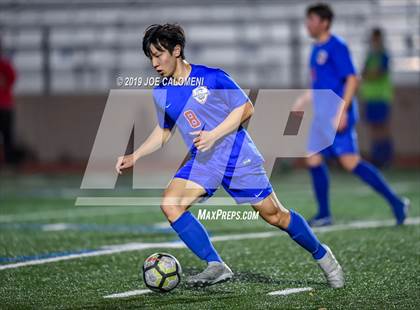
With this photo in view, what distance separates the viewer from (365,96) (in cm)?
1555

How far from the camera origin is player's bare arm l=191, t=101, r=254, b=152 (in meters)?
5.21

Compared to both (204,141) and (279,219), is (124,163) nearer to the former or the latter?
(204,141)

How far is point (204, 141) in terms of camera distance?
5207 millimetres

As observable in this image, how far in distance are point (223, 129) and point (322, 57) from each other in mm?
3476

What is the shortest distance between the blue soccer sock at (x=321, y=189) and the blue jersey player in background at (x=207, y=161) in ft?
10.0

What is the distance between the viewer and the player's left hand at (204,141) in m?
5.21

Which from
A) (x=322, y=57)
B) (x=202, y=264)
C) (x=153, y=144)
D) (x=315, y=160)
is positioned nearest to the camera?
(x=153, y=144)

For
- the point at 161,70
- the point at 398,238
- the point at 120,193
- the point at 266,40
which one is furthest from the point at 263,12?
the point at 161,70

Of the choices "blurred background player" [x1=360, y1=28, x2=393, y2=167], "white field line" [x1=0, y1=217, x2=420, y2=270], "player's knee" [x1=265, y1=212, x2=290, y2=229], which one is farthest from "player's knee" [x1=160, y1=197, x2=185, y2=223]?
"blurred background player" [x1=360, y1=28, x2=393, y2=167]

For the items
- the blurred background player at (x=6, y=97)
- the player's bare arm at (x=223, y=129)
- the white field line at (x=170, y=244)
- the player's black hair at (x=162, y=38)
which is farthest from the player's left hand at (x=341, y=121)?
the blurred background player at (x=6, y=97)

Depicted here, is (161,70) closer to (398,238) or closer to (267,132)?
(398,238)

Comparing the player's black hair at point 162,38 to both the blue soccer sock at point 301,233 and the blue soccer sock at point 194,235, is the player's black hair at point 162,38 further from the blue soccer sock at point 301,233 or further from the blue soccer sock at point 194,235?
the blue soccer sock at point 301,233

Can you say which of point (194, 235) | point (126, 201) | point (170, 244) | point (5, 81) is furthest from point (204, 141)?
point (5, 81)

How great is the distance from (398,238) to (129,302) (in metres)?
3.09
